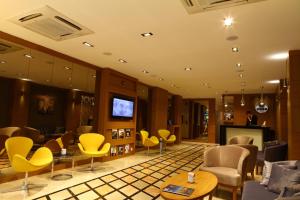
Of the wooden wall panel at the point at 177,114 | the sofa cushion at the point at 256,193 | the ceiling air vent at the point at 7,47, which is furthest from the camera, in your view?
the wooden wall panel at the point at 177,114

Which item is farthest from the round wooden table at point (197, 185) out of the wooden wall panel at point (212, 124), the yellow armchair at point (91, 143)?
the wooden wall panel at point (212, 124)

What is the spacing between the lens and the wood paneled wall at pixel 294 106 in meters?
4.34

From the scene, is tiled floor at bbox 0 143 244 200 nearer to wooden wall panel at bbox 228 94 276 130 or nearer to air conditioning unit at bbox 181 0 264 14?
air conditioning unit at bbox 181 0 264 14

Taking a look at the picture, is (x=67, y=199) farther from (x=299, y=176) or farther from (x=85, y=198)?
(x=299, y=176)

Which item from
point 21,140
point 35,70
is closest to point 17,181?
point 21,140

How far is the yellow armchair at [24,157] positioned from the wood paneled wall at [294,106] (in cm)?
485

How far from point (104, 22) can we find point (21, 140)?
111 inches

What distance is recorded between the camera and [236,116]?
37.0 ft

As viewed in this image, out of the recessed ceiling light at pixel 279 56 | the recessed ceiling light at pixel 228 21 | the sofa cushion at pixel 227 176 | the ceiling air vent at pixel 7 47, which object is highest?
the recessed ceiling light at pixel 228 21

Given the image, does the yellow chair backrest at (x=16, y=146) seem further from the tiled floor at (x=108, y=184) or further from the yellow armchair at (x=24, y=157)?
the tiled floor at (x=108, y=184)

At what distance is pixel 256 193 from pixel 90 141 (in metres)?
4.14

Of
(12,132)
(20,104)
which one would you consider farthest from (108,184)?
(20,104)

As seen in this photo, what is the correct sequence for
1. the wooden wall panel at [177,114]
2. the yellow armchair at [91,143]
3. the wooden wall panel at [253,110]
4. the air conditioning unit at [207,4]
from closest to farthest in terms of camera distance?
the air conditioning unit at [207,4] → the yellow armchair at [91,143] → the wooden wall panel at [253,110] → the wooden wall panel at [177,114]

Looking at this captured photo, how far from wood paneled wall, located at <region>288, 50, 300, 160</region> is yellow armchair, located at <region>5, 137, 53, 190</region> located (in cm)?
485
